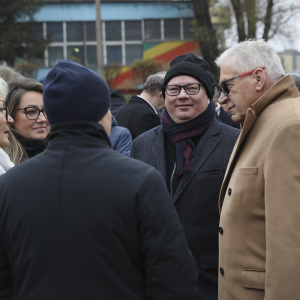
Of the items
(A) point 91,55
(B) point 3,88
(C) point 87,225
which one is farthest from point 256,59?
(A) point 91,55

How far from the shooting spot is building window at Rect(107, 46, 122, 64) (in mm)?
22109

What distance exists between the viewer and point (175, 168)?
104 inches

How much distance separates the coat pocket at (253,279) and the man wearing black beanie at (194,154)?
538 millimetres

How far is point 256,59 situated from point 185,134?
2.38ft

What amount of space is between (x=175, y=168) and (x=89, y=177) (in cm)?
128

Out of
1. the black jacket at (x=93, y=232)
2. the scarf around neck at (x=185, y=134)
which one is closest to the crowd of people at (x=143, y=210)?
the black jacket at (x=93, y=232)

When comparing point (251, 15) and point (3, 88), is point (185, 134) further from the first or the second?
point (251, 15)

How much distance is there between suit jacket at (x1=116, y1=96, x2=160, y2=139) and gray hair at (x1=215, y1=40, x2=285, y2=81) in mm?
2581

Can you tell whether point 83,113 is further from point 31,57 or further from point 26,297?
point 31,57

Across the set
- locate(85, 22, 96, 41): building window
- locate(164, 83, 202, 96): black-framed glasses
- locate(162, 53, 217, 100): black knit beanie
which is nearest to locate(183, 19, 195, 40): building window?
locate(85, 22, 96, 41): building window

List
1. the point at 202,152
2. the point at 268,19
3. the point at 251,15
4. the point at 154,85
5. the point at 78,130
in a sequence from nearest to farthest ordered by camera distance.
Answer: the point at 78,130, the point at 202,152, the point at 154,85, the point at 251,15, the point at 268,19

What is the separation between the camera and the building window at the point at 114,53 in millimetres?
22109

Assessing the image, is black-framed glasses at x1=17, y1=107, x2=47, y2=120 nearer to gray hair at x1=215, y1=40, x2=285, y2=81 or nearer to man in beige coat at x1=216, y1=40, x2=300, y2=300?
man in beige coat at x1=216, y1=40, x2=300, y2=300

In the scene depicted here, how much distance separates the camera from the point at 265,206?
1.74 meters
